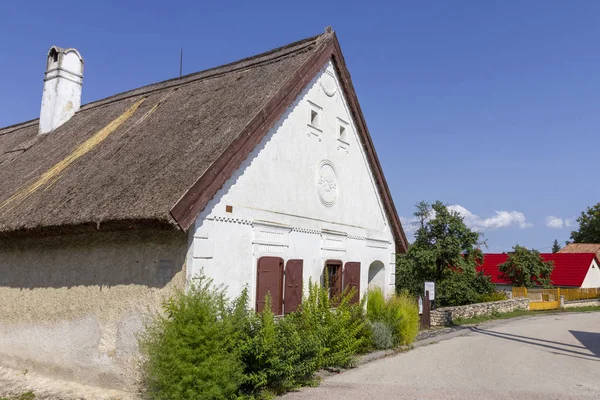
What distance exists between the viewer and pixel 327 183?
39.9ft

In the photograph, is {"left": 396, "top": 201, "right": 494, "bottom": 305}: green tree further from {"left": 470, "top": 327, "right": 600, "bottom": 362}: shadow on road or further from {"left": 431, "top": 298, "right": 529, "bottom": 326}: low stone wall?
{"left": 470, "top": 327, "right": 600, "bottom": 362}: shadow on road

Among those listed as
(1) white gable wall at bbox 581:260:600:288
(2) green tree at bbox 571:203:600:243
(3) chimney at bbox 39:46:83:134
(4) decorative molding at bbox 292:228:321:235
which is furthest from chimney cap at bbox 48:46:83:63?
(2) green tree at bbox 571:203:600:243

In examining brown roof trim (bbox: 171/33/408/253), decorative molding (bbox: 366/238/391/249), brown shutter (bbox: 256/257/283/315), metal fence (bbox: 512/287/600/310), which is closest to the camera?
brown roof trim (bbox: 171/33/408/253)

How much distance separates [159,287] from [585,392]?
7319 millimetres

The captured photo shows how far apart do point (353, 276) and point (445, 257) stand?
11157 mm

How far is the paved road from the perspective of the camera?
26.3ft

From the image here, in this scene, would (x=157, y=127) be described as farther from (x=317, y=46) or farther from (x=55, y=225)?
(x=317, y=46)

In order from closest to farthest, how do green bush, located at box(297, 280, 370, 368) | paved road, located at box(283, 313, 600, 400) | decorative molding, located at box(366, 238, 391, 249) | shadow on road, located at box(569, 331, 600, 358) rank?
1. paved road, located at box(283, 313, 600, 400)
2. green bush, located at box(297, 280, 370, 368)
3. shadow on road, located at box(569, 331, 600, 358)
4. decorative molding, located at box(366, 238, 391, 249)

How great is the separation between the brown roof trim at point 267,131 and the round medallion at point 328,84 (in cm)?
39

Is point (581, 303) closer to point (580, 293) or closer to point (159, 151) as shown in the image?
point (580, 293)

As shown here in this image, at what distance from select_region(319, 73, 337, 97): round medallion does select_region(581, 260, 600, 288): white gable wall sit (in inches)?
1364

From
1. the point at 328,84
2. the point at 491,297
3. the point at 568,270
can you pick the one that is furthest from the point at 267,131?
the point at 568,270

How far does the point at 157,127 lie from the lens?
11.1 metres

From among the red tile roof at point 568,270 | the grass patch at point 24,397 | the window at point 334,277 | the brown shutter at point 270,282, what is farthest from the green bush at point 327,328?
the red tile roof at point 568,270
